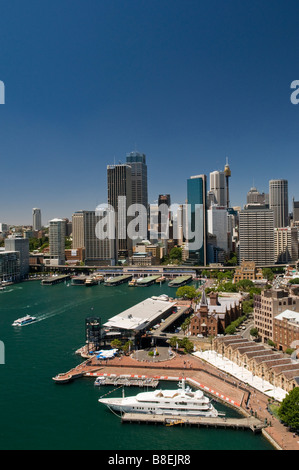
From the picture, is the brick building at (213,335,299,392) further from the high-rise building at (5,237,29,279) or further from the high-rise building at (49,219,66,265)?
the high-rise building at (49,219,66,265)

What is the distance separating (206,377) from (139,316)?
8.93 metres

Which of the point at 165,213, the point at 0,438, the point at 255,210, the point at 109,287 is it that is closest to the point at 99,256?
the point at 109,287

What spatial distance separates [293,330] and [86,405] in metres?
10.8

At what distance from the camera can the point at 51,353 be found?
68.9 feet

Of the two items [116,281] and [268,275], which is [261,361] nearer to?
[268,275]

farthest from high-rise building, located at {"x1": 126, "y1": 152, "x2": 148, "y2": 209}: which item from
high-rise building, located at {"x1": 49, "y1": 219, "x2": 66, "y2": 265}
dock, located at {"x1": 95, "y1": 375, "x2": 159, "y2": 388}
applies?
dock, located at {"x1": 95, "y1": 375, "x2": 159, "y2": 388}

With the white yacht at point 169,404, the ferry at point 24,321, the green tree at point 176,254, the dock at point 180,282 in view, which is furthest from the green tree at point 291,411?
the green tree at point 176,254

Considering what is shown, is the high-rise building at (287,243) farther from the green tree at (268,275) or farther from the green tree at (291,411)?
the green tree at (291,411)

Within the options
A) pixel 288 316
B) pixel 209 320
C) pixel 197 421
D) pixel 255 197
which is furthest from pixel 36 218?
pixel 197 421

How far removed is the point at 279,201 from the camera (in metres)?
112

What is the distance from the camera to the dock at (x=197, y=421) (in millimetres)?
13242
